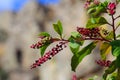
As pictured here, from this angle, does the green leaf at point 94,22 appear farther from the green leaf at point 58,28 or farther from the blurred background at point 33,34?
the blurred background at point 33,34

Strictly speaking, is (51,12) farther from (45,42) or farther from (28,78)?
(45,42)

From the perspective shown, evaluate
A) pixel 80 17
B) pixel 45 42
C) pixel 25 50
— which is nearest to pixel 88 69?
pixel 80 17

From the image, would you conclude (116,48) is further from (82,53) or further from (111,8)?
(82,53)

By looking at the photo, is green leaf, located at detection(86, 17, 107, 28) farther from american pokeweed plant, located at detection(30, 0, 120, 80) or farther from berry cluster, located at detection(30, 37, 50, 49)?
berry cluster, located at detection(30, 37, 50, 49)

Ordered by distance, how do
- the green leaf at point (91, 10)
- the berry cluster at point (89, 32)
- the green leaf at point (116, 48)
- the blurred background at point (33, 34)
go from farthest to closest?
the blurred background at point (33, 34) → the green leaf at point (91, 10) → the berry cluster at point (89, 32) → the green leaf at point (116, 48)

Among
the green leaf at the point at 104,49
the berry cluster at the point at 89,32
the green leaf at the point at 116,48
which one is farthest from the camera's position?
the green leaf at the point at 104,49

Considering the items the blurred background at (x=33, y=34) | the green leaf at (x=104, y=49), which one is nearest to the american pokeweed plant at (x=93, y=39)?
the green leaf at (x=104, y=49)

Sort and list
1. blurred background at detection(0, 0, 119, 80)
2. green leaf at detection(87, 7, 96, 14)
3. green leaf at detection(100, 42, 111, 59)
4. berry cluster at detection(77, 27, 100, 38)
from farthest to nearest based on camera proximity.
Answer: blurred background at detection(0, 0, 119, 80) < green leaf at detection(100, 42, 111, 59) < green leaf at detection(87, 7, 96, 14) < berry cluster at detection(77, 27, 100, 38)

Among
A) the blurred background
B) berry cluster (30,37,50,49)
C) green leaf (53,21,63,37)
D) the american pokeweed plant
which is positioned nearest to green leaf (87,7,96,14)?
the american pokeweed plant
